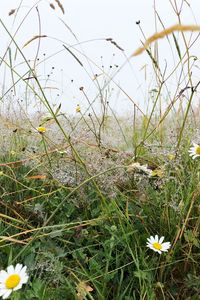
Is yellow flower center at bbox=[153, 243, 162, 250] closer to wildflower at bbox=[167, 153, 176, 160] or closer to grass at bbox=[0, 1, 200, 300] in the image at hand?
→ grass at bbox=[0, 1, 200, 300]

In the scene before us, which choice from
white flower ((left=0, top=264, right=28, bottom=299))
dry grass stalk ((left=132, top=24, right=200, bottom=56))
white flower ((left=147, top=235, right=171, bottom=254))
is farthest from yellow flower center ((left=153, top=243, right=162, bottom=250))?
dry grass stalk ((left=132, top=24, right=200, bottom=56))

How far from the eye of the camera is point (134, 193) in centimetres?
153

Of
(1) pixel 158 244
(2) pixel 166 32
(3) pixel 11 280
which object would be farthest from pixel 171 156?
(2) pixel 166 32

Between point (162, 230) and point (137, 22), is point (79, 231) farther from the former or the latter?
point (137, 22)

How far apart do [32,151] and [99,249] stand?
0.68 meters

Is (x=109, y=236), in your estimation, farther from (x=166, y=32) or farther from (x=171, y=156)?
(x=166, y=32)

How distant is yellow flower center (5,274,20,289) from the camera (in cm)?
91

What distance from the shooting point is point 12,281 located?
923 millimetres

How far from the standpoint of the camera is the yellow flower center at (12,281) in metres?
0.91

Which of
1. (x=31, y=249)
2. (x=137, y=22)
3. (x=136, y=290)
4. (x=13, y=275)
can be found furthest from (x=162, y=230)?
(x=137, y=22)

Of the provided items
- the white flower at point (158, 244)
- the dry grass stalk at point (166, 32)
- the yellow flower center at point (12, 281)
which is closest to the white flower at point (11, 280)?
the yellow flower center at point (12, 281)

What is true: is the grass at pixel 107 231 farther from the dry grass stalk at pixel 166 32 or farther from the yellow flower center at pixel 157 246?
the dry grass stalk at pixel 166 32

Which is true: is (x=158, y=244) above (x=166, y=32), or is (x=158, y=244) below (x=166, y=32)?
below

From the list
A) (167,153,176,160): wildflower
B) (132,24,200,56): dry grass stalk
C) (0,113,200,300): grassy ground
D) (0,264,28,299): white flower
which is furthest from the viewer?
(167,153,176,160): wildflower
